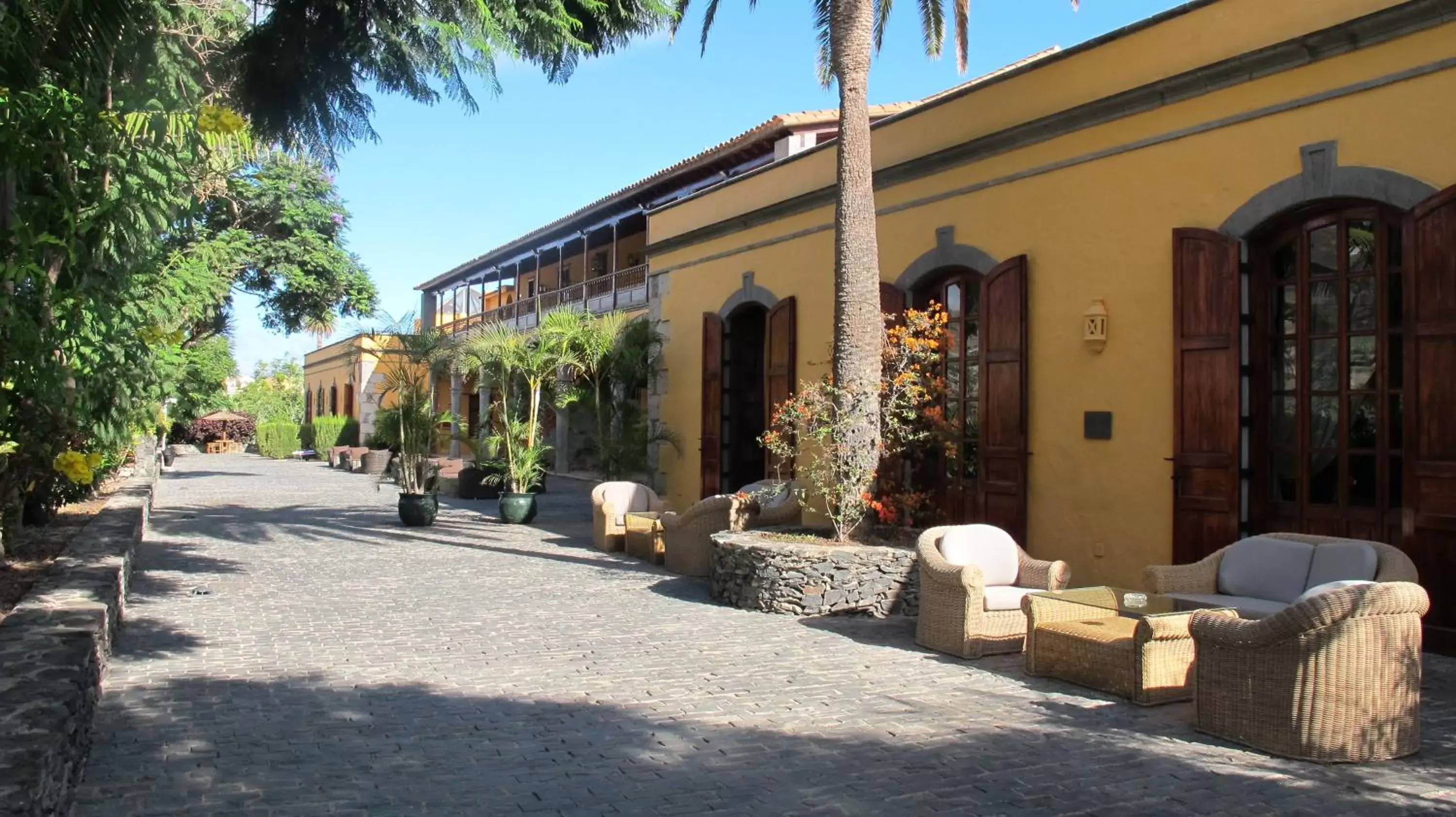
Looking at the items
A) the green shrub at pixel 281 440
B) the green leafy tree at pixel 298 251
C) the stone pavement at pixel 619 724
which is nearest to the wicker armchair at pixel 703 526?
the stone pavement at pixel 619 724

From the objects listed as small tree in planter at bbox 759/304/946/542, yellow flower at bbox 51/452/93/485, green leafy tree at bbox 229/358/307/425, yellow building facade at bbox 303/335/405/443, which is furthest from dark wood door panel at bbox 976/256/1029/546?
green leafy tree at bbox 229/358/307/425

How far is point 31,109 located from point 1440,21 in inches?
304

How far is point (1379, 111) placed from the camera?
23.4 feet

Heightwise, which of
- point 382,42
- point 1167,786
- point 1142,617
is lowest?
point 1167,786

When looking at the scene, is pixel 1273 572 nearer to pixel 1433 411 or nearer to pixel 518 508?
pixel 1433 411

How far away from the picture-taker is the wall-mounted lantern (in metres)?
8.95

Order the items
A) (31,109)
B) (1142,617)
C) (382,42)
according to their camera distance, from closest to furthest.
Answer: (31,109)
(1142,617)
(382,42)

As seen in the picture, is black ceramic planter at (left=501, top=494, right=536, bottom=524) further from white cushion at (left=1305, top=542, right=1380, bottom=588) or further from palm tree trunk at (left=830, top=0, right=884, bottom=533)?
white cushion at (left=1305, top=542, right=1380, bottom=588)

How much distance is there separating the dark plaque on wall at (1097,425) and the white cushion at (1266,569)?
2266 millimetres

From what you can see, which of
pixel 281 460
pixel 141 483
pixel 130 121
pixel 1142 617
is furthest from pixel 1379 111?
pixel 281 460

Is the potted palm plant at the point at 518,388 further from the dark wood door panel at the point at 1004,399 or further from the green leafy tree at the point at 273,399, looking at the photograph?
the green leafy tree at the point at 273,399

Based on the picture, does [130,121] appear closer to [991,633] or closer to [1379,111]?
[991,633]

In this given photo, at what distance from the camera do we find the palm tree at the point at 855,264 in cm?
889

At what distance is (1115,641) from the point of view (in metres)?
5.83
